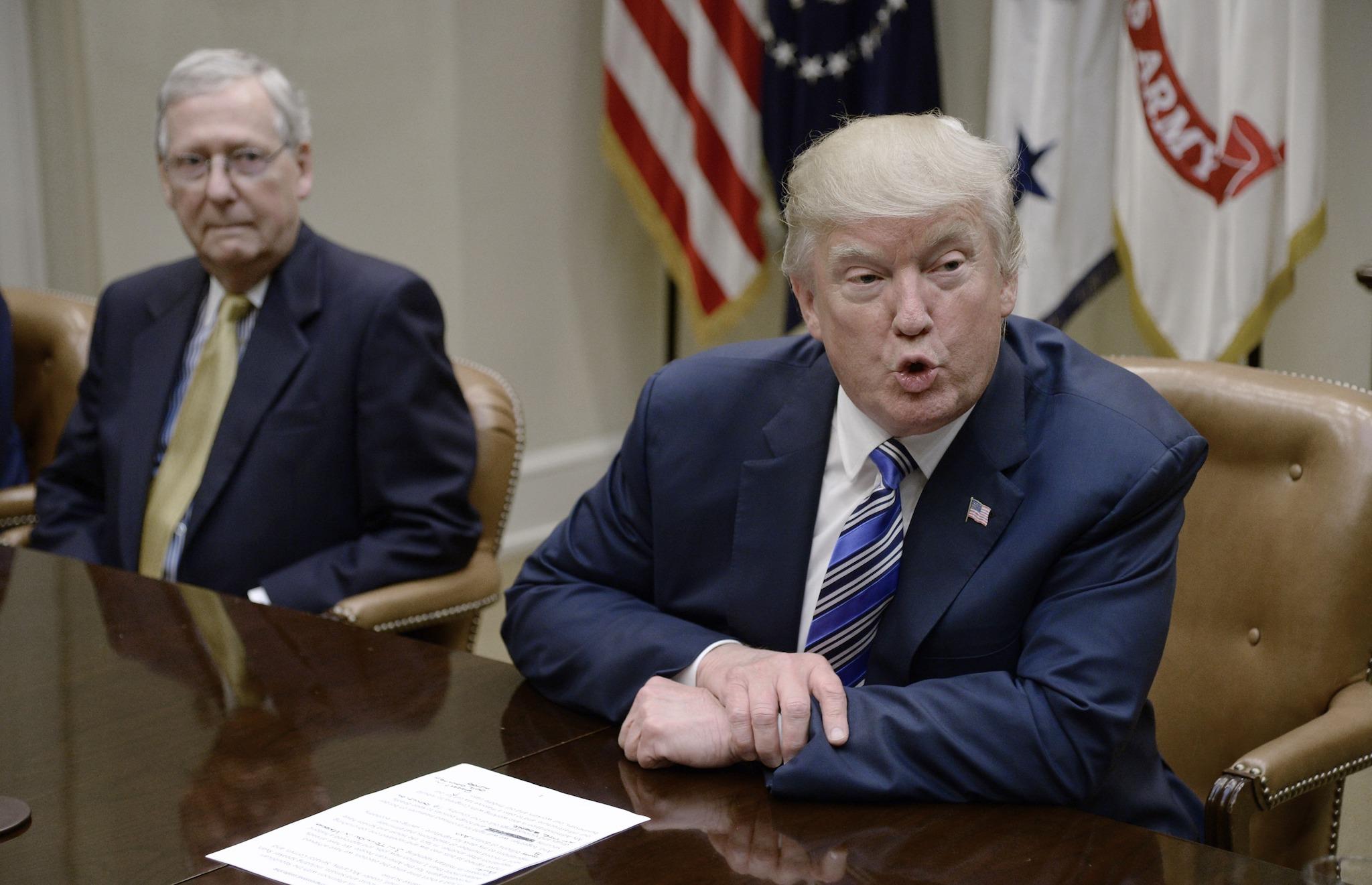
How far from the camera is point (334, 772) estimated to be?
4.75ft

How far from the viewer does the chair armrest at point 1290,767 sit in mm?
1665

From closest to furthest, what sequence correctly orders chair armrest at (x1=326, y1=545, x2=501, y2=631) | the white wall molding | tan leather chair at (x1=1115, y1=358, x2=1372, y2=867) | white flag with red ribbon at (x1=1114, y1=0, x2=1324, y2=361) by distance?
tan leather chair at (x1=1115, y1=358, x2=1372, y2=867) < chair armrest at (x1=326, y1=545, x2=501, y2=631) < white flag with red ribbon at (x1=1114, y1=0, x2=1324, y2=361) < the white wall molding

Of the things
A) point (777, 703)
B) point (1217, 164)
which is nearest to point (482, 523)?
point (777, 703)

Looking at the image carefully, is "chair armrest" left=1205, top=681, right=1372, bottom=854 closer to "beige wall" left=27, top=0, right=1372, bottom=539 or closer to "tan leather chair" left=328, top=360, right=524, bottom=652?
"tan leather chair" left=328, top=360, right=524, bottom=652

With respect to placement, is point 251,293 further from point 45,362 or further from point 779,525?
point 779,525

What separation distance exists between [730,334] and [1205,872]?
14.2 ft

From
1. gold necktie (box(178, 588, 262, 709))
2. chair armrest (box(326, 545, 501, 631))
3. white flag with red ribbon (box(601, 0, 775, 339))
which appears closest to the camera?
gold necktie (box(178, 588, 262, 709))

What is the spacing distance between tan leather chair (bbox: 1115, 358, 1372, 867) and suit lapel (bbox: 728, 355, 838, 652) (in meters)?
0.61

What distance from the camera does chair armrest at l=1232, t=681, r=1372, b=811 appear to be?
169cm

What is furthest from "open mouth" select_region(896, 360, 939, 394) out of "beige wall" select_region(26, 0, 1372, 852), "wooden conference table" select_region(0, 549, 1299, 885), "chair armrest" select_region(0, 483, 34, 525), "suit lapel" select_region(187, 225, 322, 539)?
"chair armrest" select_region(0, 483, 34, 525)

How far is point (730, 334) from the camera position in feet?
17.9

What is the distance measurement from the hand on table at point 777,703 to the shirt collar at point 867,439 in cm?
28

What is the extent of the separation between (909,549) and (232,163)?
1666mm

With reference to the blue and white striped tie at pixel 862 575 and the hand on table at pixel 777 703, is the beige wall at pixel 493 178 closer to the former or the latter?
the blue and white striped tie at pixel 862 575
